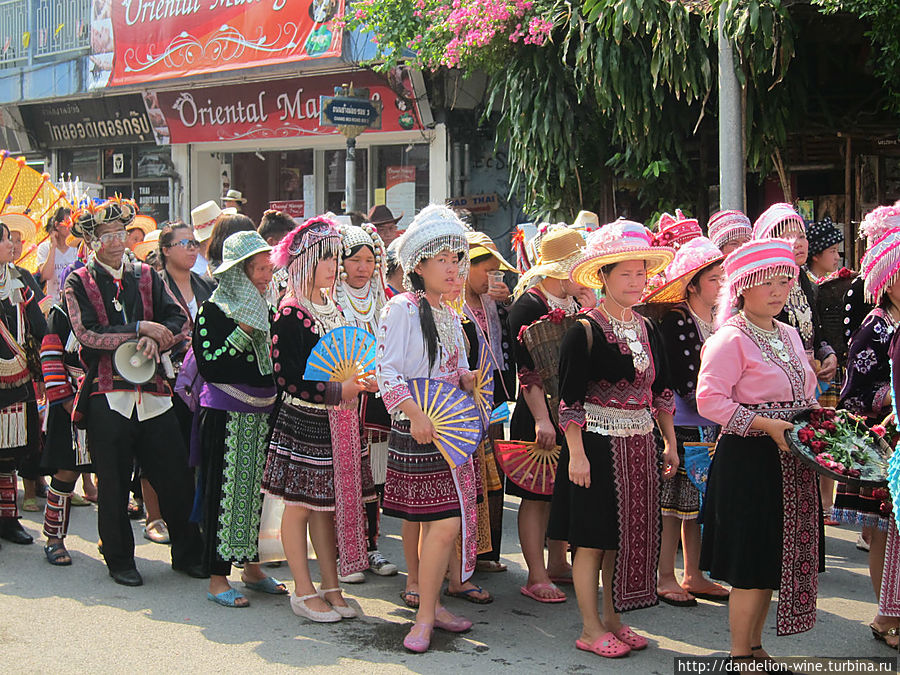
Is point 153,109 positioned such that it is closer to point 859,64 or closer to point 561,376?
point 859,64

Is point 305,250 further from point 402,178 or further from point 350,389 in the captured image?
point 402,178

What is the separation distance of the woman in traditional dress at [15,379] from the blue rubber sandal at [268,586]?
1.88 m

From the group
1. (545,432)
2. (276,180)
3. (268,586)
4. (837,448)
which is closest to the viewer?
(837,448)

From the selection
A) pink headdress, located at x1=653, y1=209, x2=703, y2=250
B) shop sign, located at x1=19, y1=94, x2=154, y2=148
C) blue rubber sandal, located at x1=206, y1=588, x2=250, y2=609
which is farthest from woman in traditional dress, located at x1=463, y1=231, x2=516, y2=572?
shop sign, located at x1=19, y1=94, x2=154, y2=148

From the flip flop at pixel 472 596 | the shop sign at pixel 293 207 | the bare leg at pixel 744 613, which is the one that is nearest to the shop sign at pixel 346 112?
the shop sign at pixel 293 207

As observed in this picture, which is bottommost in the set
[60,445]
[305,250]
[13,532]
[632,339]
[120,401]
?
[13,532]

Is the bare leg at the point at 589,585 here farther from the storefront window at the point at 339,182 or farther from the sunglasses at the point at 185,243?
the storefront window at the point at 339,182

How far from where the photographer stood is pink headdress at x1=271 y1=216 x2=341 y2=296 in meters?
5.08

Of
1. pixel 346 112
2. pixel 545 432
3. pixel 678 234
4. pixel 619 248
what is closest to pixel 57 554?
pixel 545 432

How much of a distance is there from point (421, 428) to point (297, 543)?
3.28ft

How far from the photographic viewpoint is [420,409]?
182 inches

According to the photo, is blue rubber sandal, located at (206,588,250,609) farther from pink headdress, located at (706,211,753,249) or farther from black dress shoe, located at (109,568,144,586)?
pink headdress, located at (706,211,753,249)

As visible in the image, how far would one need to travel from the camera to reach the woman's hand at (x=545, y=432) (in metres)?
5.30

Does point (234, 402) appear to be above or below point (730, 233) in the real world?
below
